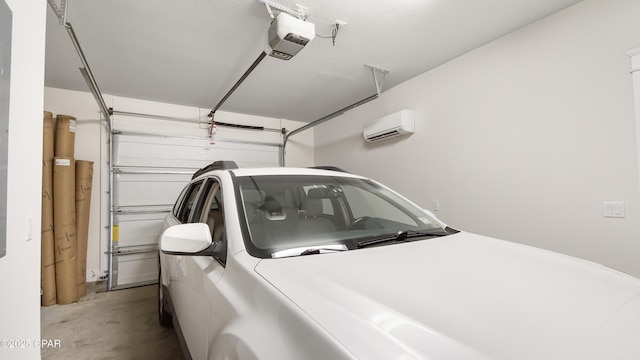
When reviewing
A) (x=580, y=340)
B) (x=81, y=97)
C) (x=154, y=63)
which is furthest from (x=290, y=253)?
(x=81, y=97)

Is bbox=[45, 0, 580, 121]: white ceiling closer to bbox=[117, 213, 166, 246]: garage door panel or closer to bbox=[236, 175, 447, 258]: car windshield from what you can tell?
bbox=[236, 175, 447, 258]: car windshield

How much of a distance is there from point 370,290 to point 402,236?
1.98 ft

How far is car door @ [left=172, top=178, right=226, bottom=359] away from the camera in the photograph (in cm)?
113

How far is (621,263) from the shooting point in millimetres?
2090

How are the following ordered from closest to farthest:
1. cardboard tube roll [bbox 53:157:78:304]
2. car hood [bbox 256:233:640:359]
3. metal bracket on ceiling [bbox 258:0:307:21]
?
car hood [bbox 256:233:640:359]
metal bracket on ceiling [bbox 258:0:307:21]
cardboard tube roll [bbox 53:157:78:304]

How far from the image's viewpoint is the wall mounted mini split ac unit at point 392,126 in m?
3.78

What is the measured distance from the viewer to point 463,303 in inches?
28.3

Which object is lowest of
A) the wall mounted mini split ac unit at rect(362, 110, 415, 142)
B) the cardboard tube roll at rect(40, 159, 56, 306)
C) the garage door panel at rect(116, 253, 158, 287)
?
the garage door panel at rect(116, 253, 158, 287)

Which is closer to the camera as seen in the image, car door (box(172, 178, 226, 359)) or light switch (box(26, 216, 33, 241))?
car door (box(172, 178, 226, 359))

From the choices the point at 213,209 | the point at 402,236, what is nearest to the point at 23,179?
the point at 213,209

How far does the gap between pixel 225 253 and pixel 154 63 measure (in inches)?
129

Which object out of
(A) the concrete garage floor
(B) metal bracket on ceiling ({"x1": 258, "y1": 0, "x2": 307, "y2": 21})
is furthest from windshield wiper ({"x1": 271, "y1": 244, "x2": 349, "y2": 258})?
(B) metal bracket on ceiling ({"x1": 258, "y1": 0, "x2": 307, "y2": 21})

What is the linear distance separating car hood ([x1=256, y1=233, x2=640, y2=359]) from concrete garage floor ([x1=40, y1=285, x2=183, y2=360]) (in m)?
2.22

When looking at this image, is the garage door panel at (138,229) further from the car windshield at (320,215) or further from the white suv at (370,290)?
the car windshield at (320,215)
